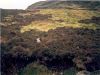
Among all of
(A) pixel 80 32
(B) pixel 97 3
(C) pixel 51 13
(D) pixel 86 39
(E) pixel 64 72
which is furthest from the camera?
(B) pixel 97 3

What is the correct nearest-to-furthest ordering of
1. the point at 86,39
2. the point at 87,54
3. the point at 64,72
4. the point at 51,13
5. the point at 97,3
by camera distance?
the point at 64,72 → the point at 87,54 → the point at 86,39 → the point at 51,13 → the point at 97,3

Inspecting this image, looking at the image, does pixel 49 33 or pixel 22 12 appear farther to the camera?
pixel 22 12

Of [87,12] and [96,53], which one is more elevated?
[87,12]

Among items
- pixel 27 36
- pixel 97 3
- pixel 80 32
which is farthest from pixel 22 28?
pixel 97 3

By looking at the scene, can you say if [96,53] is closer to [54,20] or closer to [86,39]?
[86,39]

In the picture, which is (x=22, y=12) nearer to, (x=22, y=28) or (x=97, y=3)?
(x=22, y=28)

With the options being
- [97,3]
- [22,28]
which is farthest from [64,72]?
[97,3]
